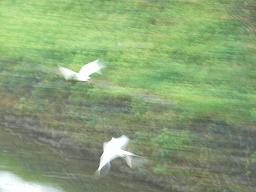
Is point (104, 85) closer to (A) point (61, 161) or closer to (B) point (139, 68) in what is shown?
(B) point (139, 68)

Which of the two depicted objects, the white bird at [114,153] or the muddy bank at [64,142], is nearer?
the muddy bank at [64,142]

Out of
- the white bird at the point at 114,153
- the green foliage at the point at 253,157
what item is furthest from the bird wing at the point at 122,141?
the green foliage at the point at 253,157

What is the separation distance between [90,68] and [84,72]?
0.18 ft

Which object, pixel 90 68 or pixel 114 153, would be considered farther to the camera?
pixel 90 68

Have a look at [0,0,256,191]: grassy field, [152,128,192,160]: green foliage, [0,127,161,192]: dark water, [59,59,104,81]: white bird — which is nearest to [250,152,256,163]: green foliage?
[0,0,256,191]: grassy field

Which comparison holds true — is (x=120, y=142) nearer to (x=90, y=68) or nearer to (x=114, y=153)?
(x=114, y=153)

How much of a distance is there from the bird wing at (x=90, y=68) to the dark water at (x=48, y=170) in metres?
0.61

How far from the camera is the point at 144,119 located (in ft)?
12.4

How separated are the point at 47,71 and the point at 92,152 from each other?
87 centimetres

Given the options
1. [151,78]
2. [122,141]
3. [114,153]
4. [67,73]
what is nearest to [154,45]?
[151,78]

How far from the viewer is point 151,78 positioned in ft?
13.2

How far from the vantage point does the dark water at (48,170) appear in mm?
3584

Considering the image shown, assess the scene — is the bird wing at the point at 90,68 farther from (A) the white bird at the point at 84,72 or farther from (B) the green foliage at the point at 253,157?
(B) the green foliage at the point at 253,157

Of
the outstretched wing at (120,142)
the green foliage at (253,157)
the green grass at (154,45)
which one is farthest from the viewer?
the green grass at (154,45)
